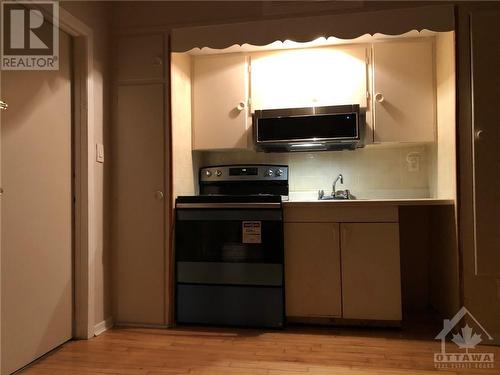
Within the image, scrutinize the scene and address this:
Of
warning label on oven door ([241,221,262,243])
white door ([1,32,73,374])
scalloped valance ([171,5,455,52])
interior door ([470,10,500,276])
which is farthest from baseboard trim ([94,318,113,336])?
interior door ([470,10,500,276])

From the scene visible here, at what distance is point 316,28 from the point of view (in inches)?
89.9

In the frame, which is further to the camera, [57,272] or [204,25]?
[204,25]

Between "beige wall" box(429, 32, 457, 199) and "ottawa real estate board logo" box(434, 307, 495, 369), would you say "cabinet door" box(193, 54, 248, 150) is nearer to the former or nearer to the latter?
"beige wall" box(429, 32, 457, 199)

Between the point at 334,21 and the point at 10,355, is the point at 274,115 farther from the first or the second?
the point at 10,355

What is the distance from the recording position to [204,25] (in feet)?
7.97

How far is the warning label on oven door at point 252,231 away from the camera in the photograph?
2387 millimetres

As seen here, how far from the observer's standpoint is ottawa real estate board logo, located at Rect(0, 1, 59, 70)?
5.96ft

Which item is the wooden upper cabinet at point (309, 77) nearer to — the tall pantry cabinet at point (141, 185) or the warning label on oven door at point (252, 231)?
the tall pantry cabinet at point (141, 185)

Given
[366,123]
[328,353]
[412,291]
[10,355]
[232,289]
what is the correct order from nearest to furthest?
[10,355] < [328,353] < [232,289] < [366,123] < [412,291]

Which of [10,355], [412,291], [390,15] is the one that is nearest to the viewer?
[10,355]

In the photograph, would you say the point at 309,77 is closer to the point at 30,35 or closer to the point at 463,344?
the point at 30,35

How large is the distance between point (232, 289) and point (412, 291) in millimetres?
1396

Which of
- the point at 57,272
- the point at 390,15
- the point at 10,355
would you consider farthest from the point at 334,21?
the point at 10,355

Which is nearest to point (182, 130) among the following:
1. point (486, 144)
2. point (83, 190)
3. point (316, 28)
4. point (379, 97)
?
point (83, 190)
